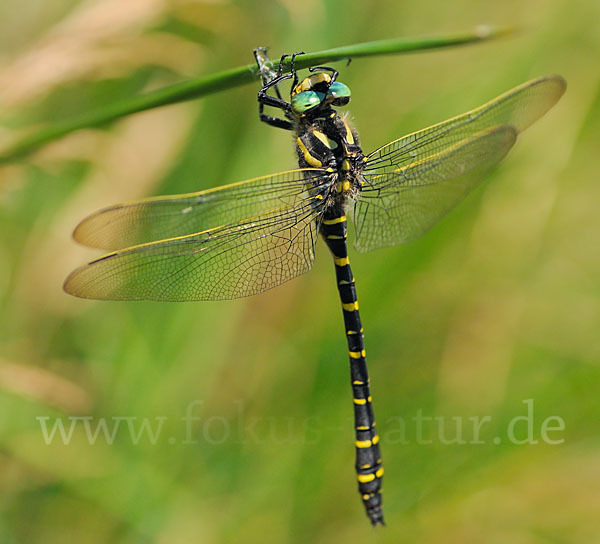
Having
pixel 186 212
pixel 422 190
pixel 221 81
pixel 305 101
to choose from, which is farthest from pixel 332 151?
pixel 221 81

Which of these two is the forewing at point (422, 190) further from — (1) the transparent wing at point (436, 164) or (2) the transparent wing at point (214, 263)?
(2) the transparent wing at point (214, 263)

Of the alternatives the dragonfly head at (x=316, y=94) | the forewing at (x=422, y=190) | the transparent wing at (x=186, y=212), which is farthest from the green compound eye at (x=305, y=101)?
the forewing at (x=422, y=190)

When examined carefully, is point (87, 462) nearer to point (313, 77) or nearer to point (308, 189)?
point (308, 189)

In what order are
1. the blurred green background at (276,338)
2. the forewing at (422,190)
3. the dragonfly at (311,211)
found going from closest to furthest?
the dragonfly at (311,211) < the forewing at (422,190) < the blurred green background at (276,338)

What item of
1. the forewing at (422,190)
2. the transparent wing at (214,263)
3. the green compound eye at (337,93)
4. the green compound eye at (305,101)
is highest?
the green compound eye at (337,93)

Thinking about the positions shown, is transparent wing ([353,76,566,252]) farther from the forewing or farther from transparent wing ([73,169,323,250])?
transparent wing ([73,169,323,250])

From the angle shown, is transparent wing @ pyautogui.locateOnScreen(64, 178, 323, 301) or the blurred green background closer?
transparent wing @ pyautogui.locateOnScreen(64, 178, 323, 301)

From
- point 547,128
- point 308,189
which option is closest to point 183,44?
point 308,189

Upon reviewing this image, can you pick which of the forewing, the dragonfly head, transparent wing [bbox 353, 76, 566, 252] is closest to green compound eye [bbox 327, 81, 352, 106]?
the dragonfly head
